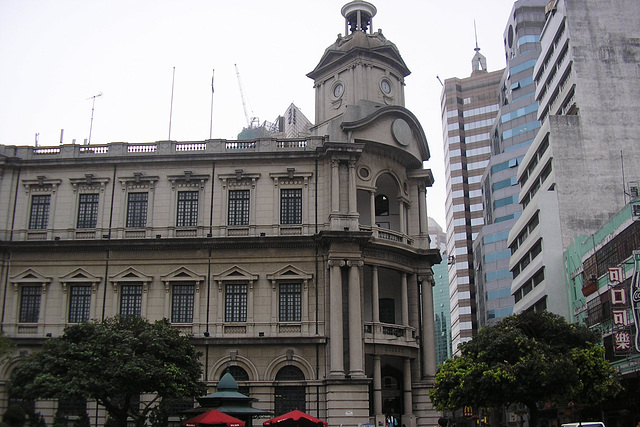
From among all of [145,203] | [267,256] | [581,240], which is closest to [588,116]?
[581,240]

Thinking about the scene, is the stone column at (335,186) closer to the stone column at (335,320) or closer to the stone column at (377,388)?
the stone column at (335,320)

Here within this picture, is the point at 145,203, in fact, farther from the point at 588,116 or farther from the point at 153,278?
the point at 588,116

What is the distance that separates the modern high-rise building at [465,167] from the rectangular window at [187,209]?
6834 centimetres

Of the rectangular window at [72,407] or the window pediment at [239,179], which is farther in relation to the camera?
the window pediment at [239,179]

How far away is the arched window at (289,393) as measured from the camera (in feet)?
124

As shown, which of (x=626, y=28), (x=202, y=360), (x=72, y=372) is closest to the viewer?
(x=72, y=372)

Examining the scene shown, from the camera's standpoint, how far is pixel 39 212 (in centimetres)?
4191

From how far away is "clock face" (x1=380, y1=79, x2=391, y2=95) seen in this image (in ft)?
147

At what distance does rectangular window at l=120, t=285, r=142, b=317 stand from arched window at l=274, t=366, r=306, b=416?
8.49 meters

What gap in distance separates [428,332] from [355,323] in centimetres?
605

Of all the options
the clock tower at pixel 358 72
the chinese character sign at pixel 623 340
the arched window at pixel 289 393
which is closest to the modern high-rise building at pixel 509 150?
the clock tower at pixel 358 72

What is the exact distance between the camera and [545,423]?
47.8m

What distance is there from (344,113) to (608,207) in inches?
760

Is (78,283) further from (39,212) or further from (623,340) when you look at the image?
(623,340)
